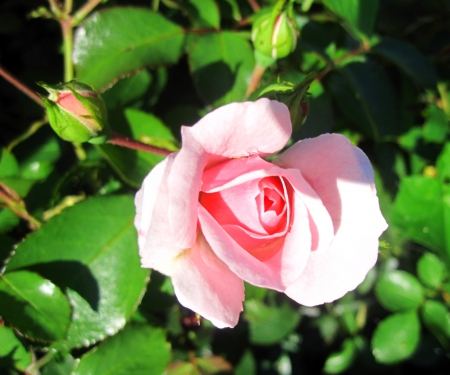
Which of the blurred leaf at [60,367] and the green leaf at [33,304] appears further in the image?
the blurred leaf at [60,367]

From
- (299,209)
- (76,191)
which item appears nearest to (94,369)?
(76,191)

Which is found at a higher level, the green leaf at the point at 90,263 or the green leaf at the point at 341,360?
the green leaf at the point at 90,263

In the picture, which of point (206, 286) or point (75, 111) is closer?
point (206, 286)

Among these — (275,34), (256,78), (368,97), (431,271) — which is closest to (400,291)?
(431,271)

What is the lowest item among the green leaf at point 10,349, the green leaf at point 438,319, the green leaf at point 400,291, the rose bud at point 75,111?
the green leaf at point 438,319

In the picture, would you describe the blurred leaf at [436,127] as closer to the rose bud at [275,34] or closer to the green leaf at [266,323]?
the rose bud at [275,34]

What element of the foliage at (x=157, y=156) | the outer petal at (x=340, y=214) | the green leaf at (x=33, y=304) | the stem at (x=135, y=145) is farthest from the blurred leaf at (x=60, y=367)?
the outer petal at (x=340, y=214)

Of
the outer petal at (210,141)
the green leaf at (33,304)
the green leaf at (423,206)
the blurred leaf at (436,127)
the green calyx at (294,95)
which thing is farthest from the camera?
the blurred leaf at (436,127)

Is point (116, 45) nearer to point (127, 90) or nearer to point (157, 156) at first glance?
point (127, 90)
